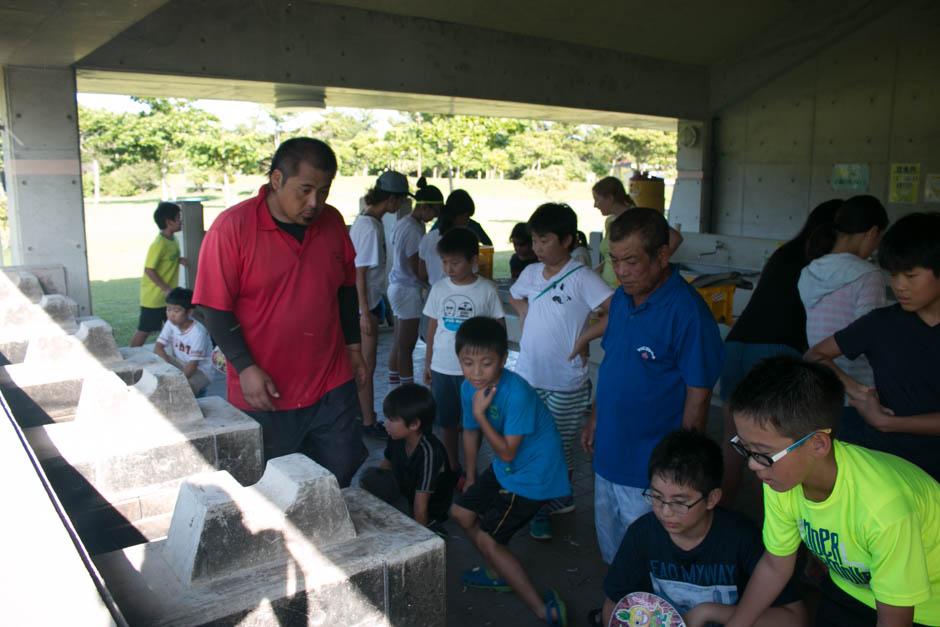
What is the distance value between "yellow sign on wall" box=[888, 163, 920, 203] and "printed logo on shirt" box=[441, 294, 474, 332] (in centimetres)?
794

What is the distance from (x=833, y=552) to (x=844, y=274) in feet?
5.90

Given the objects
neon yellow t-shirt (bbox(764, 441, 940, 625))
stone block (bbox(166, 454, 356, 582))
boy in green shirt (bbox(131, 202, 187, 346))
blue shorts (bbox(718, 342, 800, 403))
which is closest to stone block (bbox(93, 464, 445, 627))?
stone block (bbox(166, 454, 356, 582))

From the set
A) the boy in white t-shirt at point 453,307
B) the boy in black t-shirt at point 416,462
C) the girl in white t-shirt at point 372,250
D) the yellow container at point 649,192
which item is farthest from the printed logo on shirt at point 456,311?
the yellow container at point 649,192

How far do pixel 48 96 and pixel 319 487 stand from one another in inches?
228

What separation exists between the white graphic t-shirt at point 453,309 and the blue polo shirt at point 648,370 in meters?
1.37

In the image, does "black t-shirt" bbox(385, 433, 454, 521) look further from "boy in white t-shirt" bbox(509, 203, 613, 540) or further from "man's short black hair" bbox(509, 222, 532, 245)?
Result: "man's short black hair" bbox(509, 222, 532, 245)

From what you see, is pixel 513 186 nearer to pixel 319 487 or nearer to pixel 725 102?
pixel 725 102

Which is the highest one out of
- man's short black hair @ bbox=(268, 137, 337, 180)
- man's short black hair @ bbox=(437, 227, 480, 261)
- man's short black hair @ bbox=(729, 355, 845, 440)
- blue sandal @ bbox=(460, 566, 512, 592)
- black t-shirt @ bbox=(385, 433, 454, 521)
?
man's short black hair @ bbox=(268, 137, 337, 180)

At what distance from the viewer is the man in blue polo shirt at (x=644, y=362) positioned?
2.88 m

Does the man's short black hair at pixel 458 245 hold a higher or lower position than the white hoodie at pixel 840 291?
higher

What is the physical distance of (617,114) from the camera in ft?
36.1

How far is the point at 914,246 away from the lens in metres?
2.52

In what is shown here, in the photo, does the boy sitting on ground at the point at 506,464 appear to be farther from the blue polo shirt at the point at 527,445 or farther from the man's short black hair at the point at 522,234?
the man's short black hair at the point at 522,234

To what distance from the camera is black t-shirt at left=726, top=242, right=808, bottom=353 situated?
3.80m
